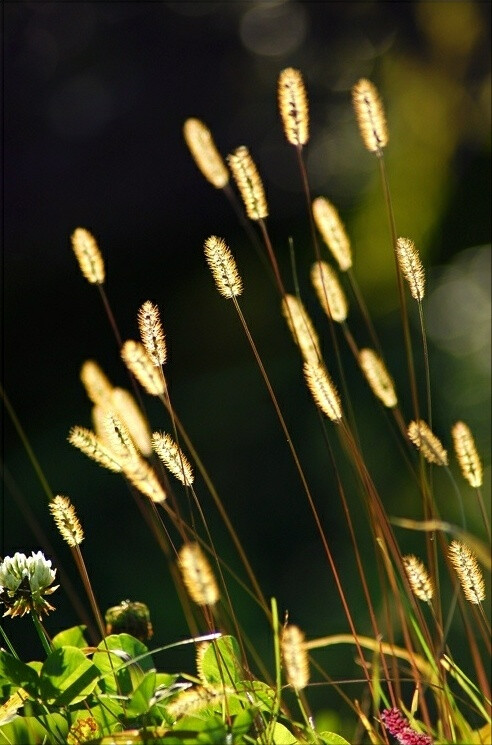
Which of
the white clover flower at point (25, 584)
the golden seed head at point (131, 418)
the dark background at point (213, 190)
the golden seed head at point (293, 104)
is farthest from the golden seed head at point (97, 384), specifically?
the dark background at point (213, 190)

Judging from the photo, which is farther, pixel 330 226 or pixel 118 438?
pixel 330 226

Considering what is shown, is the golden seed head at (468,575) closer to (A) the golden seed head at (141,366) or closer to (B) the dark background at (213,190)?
(A) the golden seed head at (141,366)

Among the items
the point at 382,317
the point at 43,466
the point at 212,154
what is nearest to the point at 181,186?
the point at 382,317

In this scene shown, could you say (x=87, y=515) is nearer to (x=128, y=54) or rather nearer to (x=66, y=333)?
(x=66, y=333)

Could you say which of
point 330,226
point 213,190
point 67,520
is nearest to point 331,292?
point 330,226

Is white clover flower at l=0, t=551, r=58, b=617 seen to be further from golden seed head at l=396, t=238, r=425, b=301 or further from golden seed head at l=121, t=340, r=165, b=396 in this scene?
golden seed head at l=396, t=238, r=425, b=301

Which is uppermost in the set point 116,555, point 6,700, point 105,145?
point 105,145

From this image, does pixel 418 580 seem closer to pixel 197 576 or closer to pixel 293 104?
pixel 197 576

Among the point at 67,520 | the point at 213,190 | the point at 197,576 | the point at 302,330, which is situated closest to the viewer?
the point at 197,576
